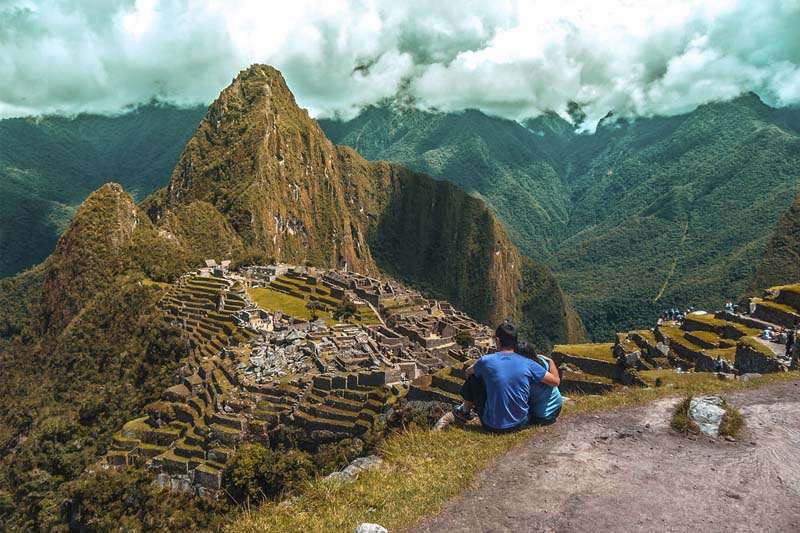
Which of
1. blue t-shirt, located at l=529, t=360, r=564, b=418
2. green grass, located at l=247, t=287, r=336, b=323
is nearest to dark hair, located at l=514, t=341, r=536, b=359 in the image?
blue t-shirt, located at l=529, t=360, r=564, b=418

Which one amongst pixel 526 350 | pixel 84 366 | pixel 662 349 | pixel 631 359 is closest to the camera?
pixel 526 350

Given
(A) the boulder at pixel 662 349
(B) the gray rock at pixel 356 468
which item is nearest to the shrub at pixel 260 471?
(B) the gray rock at pixel 356 468

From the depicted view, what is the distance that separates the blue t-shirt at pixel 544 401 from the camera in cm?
1177

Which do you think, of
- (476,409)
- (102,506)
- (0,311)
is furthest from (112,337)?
(0,311)

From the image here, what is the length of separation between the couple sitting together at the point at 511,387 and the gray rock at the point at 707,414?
9.45ft

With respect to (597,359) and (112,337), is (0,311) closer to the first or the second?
(112,337)

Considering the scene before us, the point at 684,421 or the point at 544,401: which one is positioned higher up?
the point at 544,401

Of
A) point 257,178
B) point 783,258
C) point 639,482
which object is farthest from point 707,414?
point 257,178

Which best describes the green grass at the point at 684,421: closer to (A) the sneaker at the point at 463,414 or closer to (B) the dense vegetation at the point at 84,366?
(A) the sneaker at the point at 463,414

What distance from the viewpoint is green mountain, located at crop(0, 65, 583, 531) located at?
36.3m

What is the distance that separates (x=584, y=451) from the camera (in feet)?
34.9

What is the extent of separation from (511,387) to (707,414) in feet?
14.4

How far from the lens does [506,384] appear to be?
1110 cm

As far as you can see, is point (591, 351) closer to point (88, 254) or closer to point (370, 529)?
point (370, 529)
